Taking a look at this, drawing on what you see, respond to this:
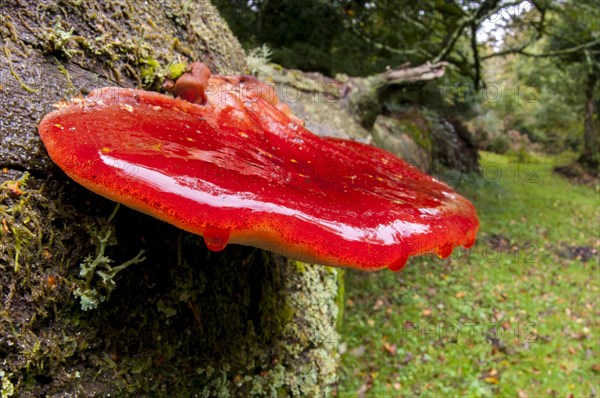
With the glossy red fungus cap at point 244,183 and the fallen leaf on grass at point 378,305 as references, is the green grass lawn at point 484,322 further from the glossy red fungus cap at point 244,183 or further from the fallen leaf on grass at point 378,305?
the glossy red fungus cap at point 244,183

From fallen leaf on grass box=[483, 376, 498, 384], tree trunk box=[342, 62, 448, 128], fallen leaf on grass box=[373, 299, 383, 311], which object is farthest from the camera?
fallen leaf on grass box=[373, 299, 383, 311]

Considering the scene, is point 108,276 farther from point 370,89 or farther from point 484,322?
point 484,322

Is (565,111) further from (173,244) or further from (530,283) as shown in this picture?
(173,244)

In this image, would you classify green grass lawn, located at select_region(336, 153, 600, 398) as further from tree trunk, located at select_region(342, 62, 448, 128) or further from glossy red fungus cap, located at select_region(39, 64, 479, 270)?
glossy red fungus cap, located at select_region(39, 64, 479, 270)

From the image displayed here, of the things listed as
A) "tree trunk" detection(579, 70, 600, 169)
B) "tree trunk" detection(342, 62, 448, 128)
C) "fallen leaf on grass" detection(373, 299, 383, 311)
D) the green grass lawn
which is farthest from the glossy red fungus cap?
"tree trunk" detection(579, 70, 600, 169)

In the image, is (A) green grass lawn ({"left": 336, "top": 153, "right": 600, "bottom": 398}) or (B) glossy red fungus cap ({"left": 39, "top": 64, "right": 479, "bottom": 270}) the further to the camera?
(A) green grass lawn ({"left": 336, "top": 153, "right": 600, "bottom": 398})

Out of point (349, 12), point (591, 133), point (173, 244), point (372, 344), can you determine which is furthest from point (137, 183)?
point (591, 133)
